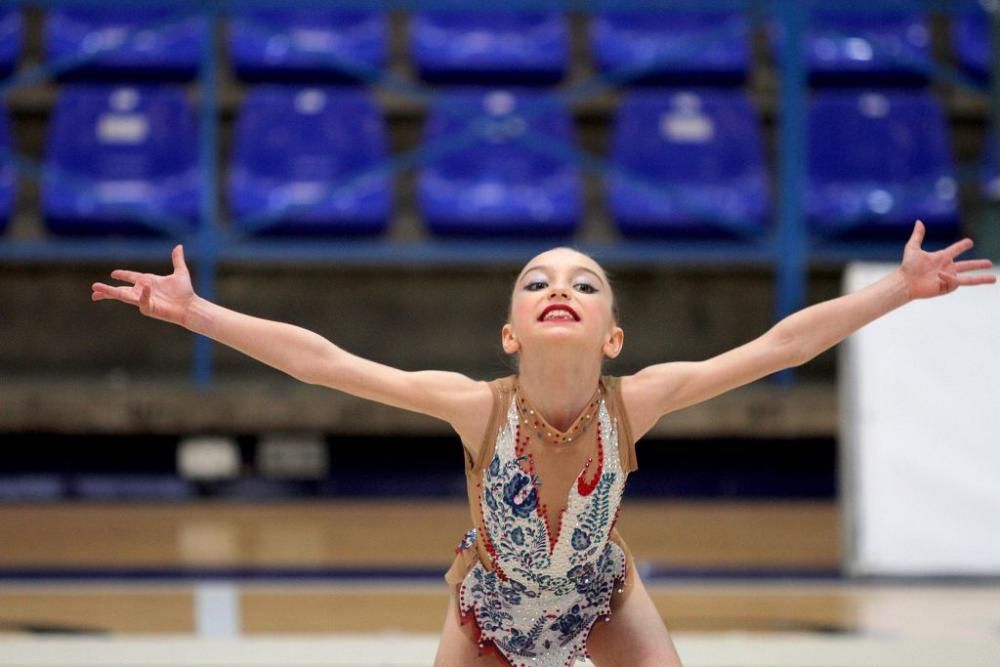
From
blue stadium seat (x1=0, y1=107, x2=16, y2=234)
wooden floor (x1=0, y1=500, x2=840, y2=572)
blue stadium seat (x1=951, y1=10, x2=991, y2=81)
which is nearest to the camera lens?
wooden floor (x1=0, y1=500, x2=840, y2=572)

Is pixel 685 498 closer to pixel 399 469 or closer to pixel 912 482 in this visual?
pixel 399 469

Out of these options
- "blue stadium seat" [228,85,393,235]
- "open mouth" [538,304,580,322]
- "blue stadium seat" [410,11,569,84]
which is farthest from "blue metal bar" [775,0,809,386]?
"open mouth" [538,304,580,322]

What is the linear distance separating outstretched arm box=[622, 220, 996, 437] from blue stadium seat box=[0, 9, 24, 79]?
4942mm

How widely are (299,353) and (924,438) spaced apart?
2.55 meters

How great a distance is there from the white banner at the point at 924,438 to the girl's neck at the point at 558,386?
210cm

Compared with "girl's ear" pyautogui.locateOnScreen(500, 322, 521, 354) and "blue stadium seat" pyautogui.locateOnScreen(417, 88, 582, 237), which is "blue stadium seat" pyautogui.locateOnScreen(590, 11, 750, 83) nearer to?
"blue stadium seat" pyautogui.locateOnScreen(417, 88, 582, 237)

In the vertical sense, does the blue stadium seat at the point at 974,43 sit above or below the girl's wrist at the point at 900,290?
above

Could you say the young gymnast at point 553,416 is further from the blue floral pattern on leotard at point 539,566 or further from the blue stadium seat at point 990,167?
the blue stadium seat at point 990,167

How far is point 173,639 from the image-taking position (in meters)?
3.13

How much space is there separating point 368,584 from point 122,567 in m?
0.83

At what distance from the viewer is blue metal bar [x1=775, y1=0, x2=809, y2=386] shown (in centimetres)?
575

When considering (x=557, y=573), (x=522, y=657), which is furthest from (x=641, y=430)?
(x=522, y=657)

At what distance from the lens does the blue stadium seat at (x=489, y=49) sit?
6.38 m

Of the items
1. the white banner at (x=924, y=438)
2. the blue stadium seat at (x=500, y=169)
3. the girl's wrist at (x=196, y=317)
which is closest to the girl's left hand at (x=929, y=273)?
the girl's wrist at (x=196, y=317)
